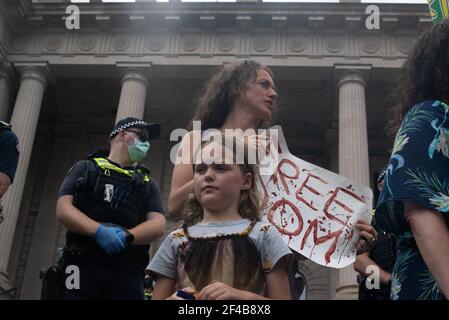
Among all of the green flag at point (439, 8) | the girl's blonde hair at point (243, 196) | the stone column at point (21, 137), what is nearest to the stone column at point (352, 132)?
the stone column at point (21, 137)

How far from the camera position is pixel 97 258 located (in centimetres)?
404

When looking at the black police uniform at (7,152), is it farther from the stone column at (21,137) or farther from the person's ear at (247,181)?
the stone column at (21,137)

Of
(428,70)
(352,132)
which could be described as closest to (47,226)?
(352,132)

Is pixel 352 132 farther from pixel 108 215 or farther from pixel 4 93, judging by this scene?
pixel 108 215

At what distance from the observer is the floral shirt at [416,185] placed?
7.54 ft

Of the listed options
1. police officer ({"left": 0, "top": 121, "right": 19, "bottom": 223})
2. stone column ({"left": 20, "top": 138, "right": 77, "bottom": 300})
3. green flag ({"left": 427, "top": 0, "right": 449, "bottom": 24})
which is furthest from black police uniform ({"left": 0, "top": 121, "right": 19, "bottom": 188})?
stone column ({"left": 20, "top": 138, "right": 77, "bottom": 300})

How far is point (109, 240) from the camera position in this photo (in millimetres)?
3898

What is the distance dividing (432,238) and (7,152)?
11.4ft

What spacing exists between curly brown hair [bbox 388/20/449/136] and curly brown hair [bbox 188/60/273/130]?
1058mm

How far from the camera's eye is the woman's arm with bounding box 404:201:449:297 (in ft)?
6.97
